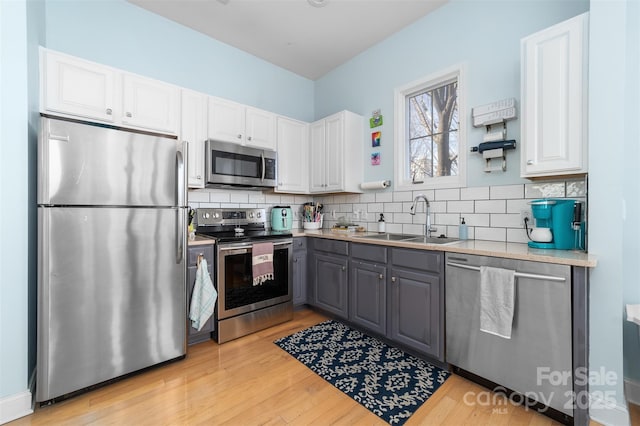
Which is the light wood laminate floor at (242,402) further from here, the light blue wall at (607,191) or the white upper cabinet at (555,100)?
the white upper cabinet at (555,100)

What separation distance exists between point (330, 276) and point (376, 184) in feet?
3.69

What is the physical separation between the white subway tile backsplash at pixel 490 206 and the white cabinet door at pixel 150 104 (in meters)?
2.77

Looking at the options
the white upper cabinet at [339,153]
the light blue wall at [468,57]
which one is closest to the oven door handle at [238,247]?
the white upper cabinet at [339,153]

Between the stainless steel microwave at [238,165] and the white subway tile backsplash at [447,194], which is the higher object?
the stainless steel microwave at [238,165]

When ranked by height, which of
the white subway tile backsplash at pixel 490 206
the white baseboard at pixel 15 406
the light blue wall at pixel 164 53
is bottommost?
the white baseboard at pixel 15 406

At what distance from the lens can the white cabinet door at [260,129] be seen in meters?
3.12

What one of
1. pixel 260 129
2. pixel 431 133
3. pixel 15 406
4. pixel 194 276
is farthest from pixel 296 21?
pixel 15 406

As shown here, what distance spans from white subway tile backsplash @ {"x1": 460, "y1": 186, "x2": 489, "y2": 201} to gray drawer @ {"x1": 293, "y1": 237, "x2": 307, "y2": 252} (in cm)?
164

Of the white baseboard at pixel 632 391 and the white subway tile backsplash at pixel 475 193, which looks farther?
the white subway tile backsplash at pixel 475 193

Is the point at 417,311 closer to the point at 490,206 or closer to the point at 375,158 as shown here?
the point at 490,206

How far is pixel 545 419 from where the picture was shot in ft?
5.15

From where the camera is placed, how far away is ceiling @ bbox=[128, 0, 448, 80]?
8.64 feet

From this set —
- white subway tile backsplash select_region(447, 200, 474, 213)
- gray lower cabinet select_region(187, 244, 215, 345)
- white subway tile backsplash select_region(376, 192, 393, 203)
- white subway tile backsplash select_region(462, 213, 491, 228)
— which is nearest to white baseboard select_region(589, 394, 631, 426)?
white subway tile backsplash select_region(462, 213, 491, 228)

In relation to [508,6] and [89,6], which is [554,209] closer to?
[508,6]
